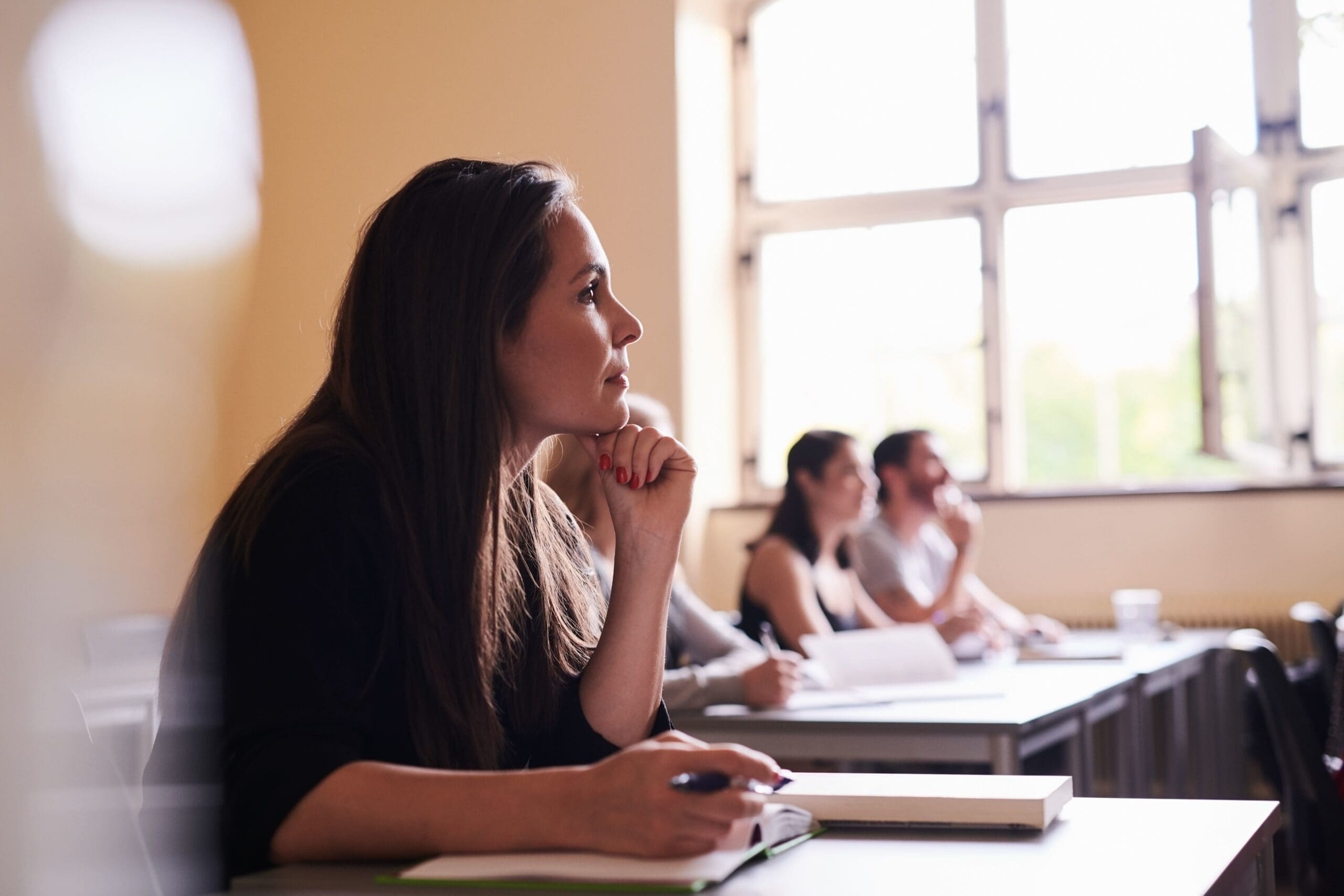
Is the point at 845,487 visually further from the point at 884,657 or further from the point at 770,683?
the point at 770,683

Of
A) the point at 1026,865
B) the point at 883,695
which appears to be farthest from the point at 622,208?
the point at 1026,865

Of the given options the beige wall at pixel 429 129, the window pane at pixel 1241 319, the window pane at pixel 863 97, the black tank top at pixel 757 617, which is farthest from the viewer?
the window pane at pixel 863 97

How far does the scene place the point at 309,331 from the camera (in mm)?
5488

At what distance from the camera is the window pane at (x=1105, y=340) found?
5055 mm

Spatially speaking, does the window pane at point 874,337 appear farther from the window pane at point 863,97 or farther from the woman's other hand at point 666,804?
the woman's other hand at point 666,804

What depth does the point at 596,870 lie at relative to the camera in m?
0.85

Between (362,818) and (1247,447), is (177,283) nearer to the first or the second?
(1247,447)

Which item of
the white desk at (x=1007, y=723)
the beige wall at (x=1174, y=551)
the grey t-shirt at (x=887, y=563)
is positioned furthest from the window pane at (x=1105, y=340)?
the white desk at (x=1007, y=723)

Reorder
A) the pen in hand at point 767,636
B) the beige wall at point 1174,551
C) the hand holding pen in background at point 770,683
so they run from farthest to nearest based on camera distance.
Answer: the beige wall at point 1174,551
the pen in hand at point 767,636
the hand holding pen in background at point 770,683

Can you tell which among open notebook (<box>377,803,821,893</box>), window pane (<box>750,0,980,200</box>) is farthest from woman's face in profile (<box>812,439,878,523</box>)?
open notebook (<box>377,803,821,893</box>)

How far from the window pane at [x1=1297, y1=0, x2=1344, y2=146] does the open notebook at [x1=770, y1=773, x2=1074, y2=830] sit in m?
4.54

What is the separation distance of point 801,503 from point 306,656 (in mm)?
2703

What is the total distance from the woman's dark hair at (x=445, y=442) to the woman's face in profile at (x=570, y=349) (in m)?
0.02

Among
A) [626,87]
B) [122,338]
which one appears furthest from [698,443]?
[122,338]
